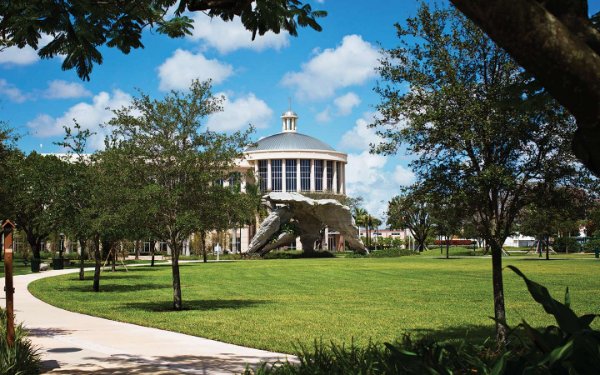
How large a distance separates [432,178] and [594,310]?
8.91 meters

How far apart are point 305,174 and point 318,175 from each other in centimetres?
273

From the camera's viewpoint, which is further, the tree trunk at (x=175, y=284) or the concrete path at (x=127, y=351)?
the tree trunk at (x=175, y=284)

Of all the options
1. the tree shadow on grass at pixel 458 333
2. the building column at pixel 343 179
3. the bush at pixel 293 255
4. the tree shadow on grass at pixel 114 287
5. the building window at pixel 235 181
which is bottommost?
the bush at pixel 293 255

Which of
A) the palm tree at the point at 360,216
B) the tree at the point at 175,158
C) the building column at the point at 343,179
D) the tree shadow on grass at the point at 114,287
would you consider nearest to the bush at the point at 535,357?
the tree at the point at 175,158

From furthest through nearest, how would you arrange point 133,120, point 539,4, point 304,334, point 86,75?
1. point 133,120
2. point 304,334
3. point 86,75
4. point 539,4

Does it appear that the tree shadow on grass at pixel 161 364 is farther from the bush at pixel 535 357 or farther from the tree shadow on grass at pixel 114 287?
the tree shadow on grass at pixel 114 287

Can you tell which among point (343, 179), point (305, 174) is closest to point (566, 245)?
point (305, 174)

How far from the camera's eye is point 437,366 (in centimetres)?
452

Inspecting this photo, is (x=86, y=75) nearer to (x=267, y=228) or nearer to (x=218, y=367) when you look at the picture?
(x=218, y=367)

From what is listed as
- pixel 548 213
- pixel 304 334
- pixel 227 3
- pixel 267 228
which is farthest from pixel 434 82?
pixel 267 228

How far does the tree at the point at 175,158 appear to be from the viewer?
19.2 metres

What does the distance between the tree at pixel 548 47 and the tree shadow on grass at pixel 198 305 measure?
16.9 m

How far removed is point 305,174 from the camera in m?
122

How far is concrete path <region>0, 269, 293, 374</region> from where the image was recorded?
9.70 metres
